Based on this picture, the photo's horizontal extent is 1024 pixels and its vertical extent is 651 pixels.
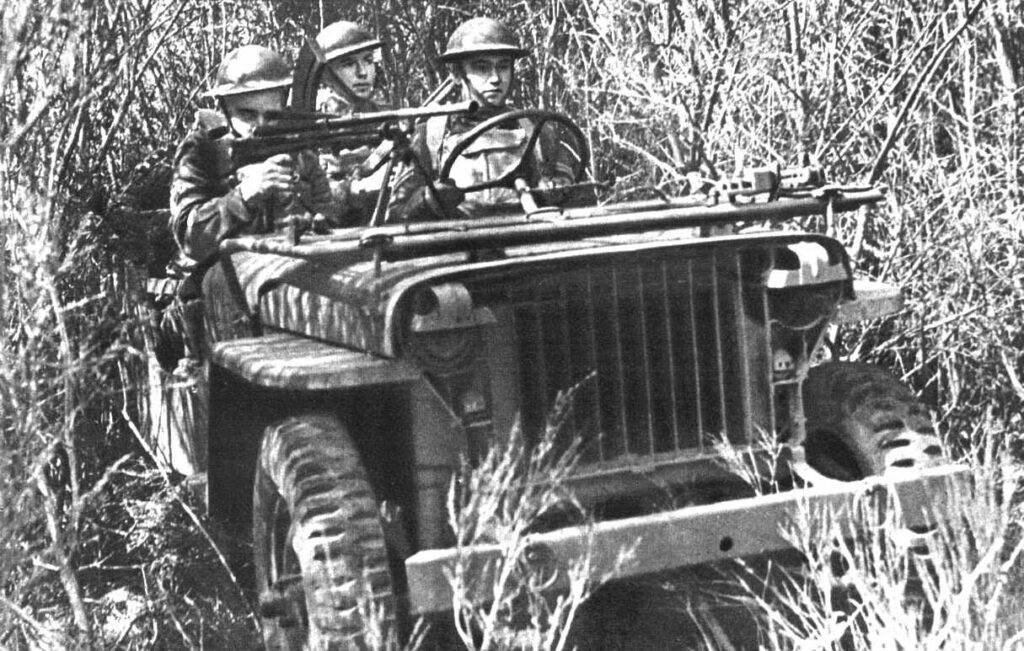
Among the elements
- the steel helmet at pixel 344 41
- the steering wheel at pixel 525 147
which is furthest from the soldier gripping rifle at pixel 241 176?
the steel helmet at pixel 344 41

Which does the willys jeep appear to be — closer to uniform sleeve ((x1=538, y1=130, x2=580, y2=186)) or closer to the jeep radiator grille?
the jeep radiator grille

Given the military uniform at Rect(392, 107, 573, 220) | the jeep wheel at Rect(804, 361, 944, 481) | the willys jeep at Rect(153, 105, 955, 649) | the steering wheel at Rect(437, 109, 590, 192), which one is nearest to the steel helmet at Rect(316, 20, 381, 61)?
the military uniform at Rect(392, 107, 573, 220)

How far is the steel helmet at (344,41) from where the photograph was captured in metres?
7.05

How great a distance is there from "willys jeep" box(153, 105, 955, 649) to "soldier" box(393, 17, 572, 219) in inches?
28.1

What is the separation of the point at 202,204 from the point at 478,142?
1071 mm

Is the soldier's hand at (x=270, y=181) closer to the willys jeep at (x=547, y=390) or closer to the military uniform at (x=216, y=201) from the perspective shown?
the military uniform at (x=216, y=201)

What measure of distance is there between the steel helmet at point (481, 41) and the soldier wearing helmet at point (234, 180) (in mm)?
809

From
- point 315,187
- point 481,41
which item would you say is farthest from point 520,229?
point 481,41

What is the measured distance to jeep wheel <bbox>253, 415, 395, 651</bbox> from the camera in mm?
4207

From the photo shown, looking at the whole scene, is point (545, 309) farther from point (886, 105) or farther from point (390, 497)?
point (886, 105)

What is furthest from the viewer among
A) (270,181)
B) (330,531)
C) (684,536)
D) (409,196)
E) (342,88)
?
(342,88)

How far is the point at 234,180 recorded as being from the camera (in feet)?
20.4

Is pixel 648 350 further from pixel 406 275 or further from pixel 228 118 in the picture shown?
pixel 228 118

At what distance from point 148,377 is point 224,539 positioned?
745mm
